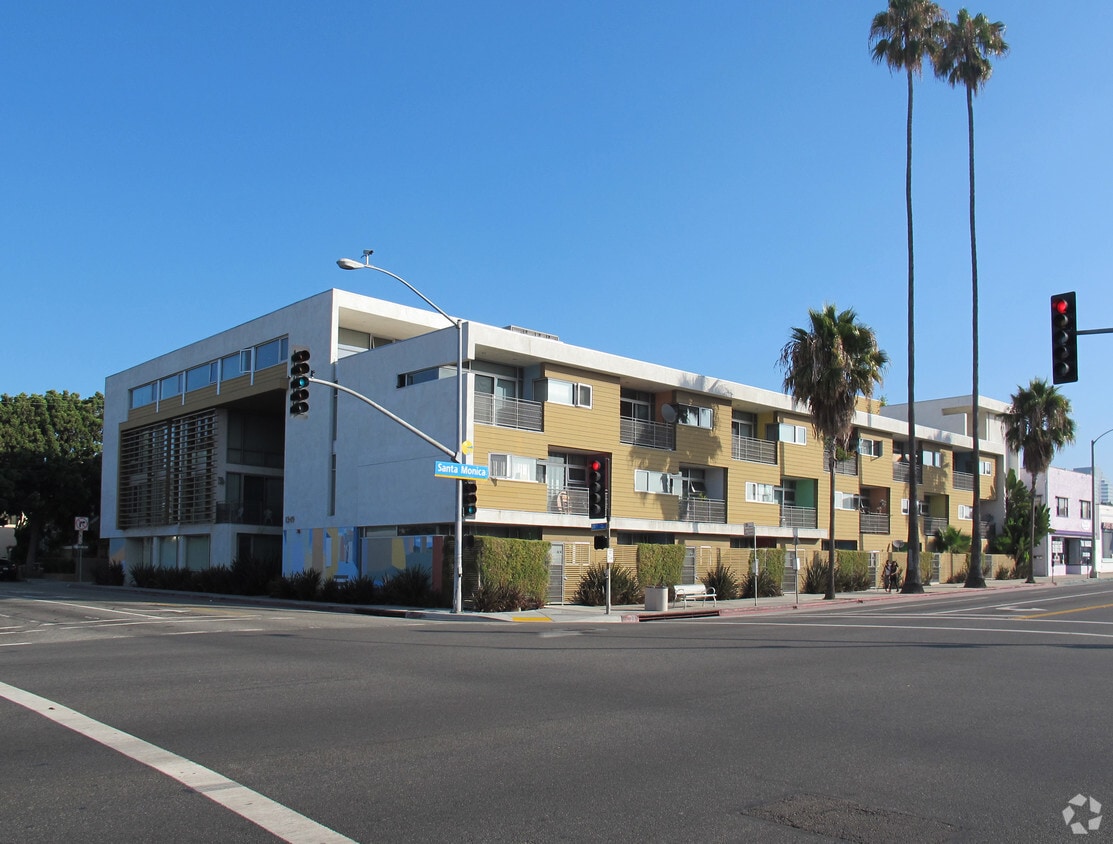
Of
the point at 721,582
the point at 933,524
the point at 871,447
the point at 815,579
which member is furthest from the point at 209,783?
the point at 933,524

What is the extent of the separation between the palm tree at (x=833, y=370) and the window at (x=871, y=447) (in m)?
12.9

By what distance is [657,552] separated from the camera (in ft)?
126

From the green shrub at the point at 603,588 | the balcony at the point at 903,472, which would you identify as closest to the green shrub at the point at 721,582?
the green shrub at the point at 603,588

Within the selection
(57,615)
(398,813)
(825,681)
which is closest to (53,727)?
(398,813)

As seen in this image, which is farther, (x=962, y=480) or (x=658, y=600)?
(x=962, y=480)

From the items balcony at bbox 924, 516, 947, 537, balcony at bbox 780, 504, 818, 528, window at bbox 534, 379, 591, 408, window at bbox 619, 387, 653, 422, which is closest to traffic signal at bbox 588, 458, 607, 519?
window at bbox 534, 379, 591, 408

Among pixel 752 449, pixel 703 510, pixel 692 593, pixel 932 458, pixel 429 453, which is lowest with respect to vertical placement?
pixel 692 593

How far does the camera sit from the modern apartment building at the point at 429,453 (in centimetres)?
3547

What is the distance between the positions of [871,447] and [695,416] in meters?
17.0

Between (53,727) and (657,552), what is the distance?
30.3 m

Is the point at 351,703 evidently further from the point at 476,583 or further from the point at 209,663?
the point at 476,583

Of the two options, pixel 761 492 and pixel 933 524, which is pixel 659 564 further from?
pixel 933 524

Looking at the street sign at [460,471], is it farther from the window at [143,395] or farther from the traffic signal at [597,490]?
the window at [143,395]

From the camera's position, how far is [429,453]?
3453 cm
